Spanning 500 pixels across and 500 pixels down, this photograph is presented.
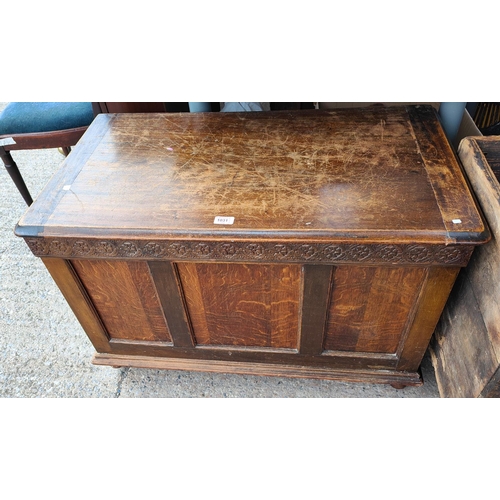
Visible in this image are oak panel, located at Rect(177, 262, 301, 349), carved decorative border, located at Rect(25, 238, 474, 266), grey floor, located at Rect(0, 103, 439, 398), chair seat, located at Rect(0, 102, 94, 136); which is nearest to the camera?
carved decorative border, located at Rect(25, 238, 474, 266)

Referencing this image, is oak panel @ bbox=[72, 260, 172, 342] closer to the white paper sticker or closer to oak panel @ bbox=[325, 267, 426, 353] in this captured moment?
the white paper sticker

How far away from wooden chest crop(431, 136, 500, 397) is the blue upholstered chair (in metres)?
1.53

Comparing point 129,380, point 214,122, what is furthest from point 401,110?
point 129,380

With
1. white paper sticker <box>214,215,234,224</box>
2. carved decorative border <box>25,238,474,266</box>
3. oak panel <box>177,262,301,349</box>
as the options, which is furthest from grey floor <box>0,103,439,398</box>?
white paper sticker <box>214,215,234,224</box>

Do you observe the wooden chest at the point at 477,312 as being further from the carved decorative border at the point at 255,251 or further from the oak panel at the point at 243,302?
the oak panel at the point at 243,302

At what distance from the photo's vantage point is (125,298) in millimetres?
1343

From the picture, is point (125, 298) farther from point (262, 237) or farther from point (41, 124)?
point (41, 124)

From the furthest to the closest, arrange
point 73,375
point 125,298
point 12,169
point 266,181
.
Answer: point 12,169 → point 73,375 → point 125,298 → point 266,181

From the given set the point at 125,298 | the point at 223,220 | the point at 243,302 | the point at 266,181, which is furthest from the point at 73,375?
the point at 266,181

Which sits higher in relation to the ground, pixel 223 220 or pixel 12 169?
pixel 223 220

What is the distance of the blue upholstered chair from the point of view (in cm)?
181

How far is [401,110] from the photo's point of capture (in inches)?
57.2

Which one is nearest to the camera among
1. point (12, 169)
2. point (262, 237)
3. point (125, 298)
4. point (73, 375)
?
point (262, 237)

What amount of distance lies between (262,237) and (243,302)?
0.29m
